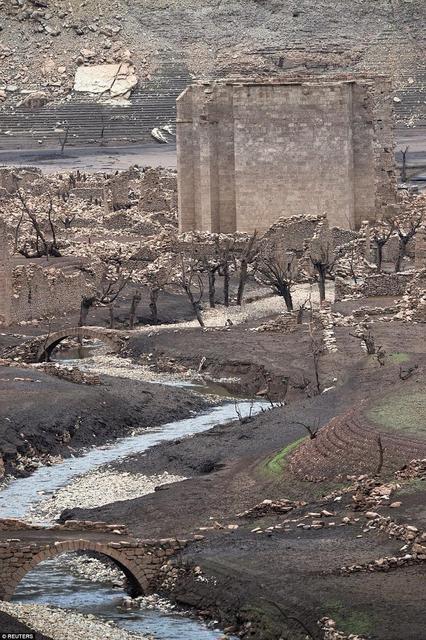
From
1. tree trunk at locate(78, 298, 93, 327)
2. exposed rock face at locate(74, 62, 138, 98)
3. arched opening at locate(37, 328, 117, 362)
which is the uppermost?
exposed rock face at locate(74, 62, 138, 98)

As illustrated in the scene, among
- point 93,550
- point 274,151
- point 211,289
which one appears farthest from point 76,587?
point 274,151

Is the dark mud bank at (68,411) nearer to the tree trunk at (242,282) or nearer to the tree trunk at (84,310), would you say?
the tree trunk at (84,310)

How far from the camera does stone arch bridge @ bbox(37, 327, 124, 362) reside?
1842 inches

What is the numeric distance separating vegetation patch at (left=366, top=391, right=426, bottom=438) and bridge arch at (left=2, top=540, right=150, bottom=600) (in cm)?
568

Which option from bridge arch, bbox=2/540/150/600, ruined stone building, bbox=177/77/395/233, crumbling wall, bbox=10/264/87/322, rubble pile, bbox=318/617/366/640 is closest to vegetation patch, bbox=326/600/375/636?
rubble pile, bbox=318/617/366/640

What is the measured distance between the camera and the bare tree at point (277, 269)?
5069cm

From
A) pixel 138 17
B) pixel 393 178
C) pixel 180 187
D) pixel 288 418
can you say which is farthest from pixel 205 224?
pixel 138 17

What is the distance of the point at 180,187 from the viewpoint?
6375 centimetres

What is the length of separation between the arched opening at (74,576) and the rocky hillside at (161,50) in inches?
3163

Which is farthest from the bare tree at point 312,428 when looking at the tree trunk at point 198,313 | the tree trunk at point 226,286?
the tree trunk at point 226,286

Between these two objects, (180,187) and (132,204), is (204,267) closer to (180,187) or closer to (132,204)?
A: (180,187)

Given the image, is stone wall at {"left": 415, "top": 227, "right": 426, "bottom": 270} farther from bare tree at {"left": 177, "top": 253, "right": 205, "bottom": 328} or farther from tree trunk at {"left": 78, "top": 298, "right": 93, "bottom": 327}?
tree trunk at {"left": 78, "top": 298, "right": 93, "bottom": 327}

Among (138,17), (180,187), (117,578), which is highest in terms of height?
(138,17)

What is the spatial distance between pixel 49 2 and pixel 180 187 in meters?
68.8
